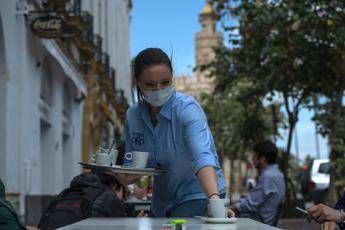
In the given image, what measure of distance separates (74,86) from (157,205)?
18661mm

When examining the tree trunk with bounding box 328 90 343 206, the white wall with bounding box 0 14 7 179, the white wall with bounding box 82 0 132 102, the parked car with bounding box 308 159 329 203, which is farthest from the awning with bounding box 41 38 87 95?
the parked car with bounding box 308 159 329 203

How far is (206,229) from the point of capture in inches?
119

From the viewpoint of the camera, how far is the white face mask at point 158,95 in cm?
419

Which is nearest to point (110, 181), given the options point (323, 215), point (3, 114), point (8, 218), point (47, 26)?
point (323, 215)

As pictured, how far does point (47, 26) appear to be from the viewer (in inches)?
624

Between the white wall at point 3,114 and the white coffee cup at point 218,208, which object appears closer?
the white coffee cup at point 218,208

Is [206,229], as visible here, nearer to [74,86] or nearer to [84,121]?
[74,86]

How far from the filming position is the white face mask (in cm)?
419

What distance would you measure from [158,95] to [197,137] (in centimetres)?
34

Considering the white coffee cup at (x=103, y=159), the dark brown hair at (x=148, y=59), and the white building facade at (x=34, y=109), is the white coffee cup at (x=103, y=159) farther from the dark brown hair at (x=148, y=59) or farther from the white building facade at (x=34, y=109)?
the white building facade at (x=34, y=109)

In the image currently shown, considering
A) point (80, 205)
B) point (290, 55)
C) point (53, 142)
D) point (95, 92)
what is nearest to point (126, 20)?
point (95, 92)

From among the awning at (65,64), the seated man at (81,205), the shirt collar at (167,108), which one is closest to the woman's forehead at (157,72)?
the shirt collar at (167,108)

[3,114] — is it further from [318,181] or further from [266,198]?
[318,181]

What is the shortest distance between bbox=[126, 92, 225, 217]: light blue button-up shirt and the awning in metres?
12.8
